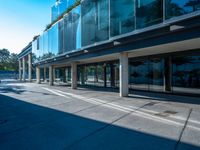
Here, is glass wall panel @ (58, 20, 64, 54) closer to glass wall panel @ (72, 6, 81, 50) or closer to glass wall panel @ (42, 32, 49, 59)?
glass wall panel @ (72, 6, 81, 50)

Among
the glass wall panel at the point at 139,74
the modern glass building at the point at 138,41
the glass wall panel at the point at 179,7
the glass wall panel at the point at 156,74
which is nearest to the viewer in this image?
A: the glass wall panel at the point at 179,7

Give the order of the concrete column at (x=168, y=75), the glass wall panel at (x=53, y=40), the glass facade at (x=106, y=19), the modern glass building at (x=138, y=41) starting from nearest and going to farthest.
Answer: the modern glass building at (x=138, y=41)
the glass facade at (x=106, y=19)
the concrete column at (x=168, y=75)
the glass wall panel at (x=53, y=40)

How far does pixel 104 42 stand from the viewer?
50.2 ft

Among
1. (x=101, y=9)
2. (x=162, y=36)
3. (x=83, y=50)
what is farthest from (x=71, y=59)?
(x=162, y=36)

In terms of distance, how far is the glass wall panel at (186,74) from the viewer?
46.5 feet

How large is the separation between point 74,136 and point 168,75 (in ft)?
40.2

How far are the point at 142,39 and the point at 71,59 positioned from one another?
1171cm

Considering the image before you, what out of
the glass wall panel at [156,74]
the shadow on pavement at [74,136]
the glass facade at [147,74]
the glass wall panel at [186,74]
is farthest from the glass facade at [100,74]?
the shadow on pavement at [74,136]

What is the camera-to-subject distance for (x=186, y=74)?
14984 mm

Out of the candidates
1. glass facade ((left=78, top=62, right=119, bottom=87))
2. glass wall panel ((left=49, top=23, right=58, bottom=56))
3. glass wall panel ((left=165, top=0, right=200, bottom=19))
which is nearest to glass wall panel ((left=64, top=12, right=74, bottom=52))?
glass wall panel ((left=49, top=23, right=58, bottom=56))

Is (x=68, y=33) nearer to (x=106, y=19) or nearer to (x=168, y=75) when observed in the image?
(x=106, y=19)

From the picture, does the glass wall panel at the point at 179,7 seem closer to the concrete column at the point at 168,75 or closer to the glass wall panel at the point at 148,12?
the glass wall panel at the point at 148,12

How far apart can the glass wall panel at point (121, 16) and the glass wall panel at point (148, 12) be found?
53cm

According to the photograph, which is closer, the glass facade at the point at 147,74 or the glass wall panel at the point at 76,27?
the glass facade at the point at 147,74
